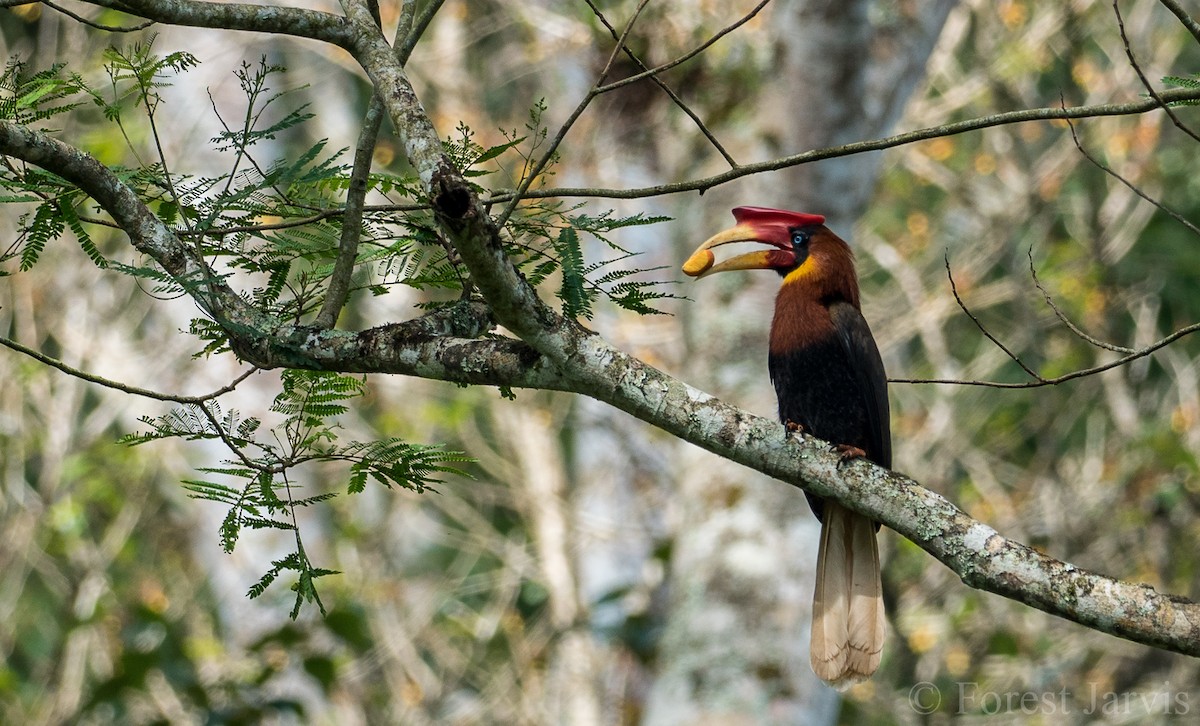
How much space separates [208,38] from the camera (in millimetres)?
8367

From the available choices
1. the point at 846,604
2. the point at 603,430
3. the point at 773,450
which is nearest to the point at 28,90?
the point at 773,450

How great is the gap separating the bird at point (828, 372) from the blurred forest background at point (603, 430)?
2.56 m

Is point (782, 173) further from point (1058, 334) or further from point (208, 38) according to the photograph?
point (208, 38)

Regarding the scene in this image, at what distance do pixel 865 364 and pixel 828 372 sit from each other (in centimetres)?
10

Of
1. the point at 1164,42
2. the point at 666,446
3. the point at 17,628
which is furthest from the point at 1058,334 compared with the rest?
the point at 17,628

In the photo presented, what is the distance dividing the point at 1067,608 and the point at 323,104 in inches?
316

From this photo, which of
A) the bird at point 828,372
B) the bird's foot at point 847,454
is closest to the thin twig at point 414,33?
A: the bird at point 828,372

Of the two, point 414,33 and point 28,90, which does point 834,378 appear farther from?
point 28,90

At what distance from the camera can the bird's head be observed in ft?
11.8

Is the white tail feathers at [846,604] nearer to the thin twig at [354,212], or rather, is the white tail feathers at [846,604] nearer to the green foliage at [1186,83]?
the green foliage at [1186,83]

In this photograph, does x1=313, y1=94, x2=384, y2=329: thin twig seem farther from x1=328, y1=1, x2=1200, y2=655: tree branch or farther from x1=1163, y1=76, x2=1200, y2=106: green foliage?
x1=1163, y1=76, x2=1200, y2=106: green foliage

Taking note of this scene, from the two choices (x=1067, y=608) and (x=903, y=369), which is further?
(x=903, y=369)

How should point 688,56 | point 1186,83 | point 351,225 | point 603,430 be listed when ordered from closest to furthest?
point 1186,83 → point 688,56 → point 351,225 → point 603,430

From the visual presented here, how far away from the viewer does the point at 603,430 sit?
8.35 meters
